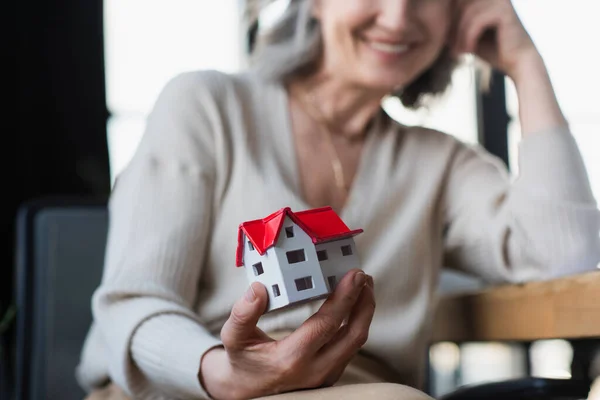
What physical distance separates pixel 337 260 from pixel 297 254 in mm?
35

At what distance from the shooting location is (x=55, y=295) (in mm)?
1142

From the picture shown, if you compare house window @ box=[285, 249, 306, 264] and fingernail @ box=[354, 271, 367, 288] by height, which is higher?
house window @ box=[285, 249, 306, 264]

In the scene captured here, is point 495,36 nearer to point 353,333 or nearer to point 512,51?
point 512,51

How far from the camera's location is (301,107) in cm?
106

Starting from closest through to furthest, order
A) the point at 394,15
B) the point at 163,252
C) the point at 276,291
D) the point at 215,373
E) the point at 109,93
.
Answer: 1. the point at 276,291
2. the point at 215,373
3. the point at 163,252
4. the point at 394,15
5. the point at 109,93

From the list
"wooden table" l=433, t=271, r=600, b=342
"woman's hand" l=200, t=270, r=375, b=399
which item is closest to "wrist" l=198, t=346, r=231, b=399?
"woman's hand" l=200, t=270, r=375, b=399

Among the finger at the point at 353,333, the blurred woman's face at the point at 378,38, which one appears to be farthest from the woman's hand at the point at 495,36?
the finger at the point at 353,333

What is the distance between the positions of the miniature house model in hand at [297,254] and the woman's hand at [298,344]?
12mm

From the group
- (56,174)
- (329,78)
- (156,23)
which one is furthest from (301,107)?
(156,23)

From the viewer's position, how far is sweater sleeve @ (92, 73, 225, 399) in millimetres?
758

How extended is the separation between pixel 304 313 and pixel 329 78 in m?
0.35

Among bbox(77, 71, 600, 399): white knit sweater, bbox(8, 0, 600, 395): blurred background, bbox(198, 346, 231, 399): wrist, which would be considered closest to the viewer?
bbox(198, 346, 231, 399): wrist

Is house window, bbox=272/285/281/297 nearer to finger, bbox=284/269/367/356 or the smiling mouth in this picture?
finger, bbox=284/269/367/356

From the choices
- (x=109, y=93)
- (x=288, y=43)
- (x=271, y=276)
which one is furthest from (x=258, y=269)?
(x=109, y=93)
